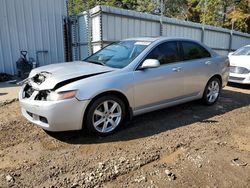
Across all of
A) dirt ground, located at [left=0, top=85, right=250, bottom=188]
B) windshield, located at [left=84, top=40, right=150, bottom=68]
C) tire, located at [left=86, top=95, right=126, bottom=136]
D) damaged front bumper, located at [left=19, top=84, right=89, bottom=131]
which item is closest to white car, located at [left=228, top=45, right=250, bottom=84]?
dirt ground, located at [left=0, top=85, right=250, bottom=188]

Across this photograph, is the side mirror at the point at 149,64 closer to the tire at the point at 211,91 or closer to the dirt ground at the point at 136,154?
the dirt ground at the point at 136,154

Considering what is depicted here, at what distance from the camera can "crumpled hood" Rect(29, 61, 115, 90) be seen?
12.8ft

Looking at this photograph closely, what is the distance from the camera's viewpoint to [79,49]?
34.8 feet

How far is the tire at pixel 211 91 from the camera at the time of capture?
19.6ft

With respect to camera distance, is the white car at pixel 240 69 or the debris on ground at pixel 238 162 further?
the white car at pixel 240 69

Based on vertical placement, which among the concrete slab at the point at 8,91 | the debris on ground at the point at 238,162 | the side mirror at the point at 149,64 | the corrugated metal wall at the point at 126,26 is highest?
the corrugated metal wall at the point at 126,26

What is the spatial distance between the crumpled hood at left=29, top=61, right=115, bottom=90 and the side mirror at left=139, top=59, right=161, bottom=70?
54 centimetres

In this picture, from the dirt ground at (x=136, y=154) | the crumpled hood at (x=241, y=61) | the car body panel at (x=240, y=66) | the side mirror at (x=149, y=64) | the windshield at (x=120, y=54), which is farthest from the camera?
the crumpled hood at (x=241, y=61)

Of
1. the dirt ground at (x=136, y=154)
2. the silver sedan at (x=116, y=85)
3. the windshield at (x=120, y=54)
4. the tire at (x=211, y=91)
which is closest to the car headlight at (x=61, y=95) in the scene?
the silver sedan at (x=116, y=85)

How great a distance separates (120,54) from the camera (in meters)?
4.90

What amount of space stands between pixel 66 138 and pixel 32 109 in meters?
0.68

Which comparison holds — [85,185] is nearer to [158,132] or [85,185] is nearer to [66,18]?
[158,132]

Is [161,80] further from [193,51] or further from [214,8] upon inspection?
[214,8]

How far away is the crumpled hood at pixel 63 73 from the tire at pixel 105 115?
1.54 feet
